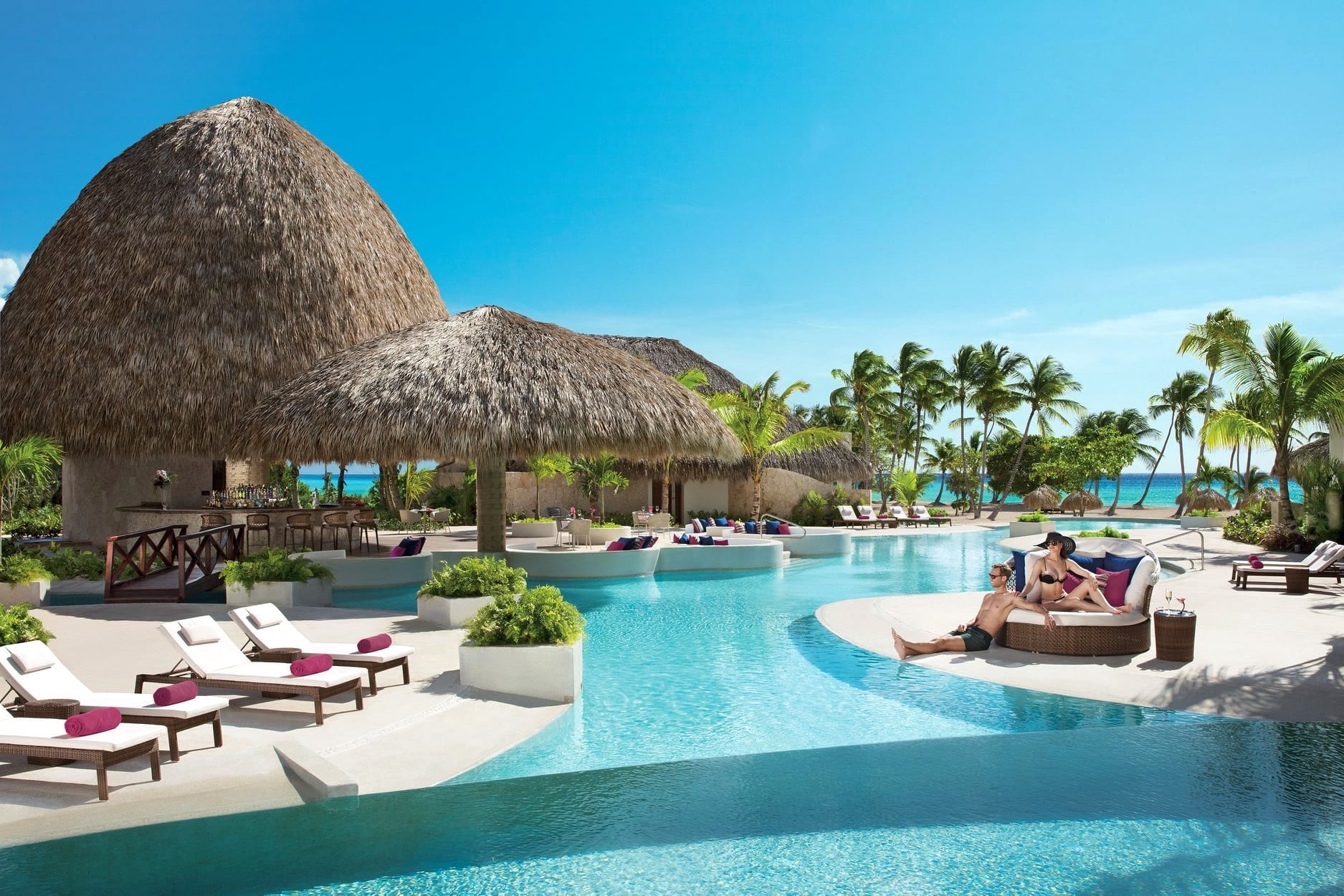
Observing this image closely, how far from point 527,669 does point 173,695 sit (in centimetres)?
253

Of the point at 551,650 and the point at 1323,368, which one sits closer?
the point at 551,650

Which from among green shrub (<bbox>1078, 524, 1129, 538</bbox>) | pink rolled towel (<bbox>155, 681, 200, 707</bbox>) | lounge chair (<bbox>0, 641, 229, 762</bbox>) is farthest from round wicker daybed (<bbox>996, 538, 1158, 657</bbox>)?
green shrub (<bbox>1078, 524, 1129, 538</bbox>)

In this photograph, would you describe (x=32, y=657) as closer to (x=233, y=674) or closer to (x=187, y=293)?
(x=233, y=674)

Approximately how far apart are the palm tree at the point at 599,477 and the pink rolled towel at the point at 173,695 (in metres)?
15.1

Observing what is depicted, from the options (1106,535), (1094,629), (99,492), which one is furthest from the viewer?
(1106,535)

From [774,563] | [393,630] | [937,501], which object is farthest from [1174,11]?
[937,501]

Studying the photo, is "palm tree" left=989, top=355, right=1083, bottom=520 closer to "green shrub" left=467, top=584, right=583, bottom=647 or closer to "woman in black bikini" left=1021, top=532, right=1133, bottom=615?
"woman in black bikini" left=1021, top=532, right=1133, bottom=615

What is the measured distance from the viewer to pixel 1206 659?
7.93 meters

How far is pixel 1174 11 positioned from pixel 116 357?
19.2 metres

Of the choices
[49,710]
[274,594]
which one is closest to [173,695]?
[49,710]

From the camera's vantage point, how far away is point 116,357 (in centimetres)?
1695

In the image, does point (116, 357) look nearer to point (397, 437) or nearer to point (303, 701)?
point (397, 437)

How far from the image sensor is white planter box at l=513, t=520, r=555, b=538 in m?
23.0

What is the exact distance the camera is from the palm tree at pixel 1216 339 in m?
19.1
